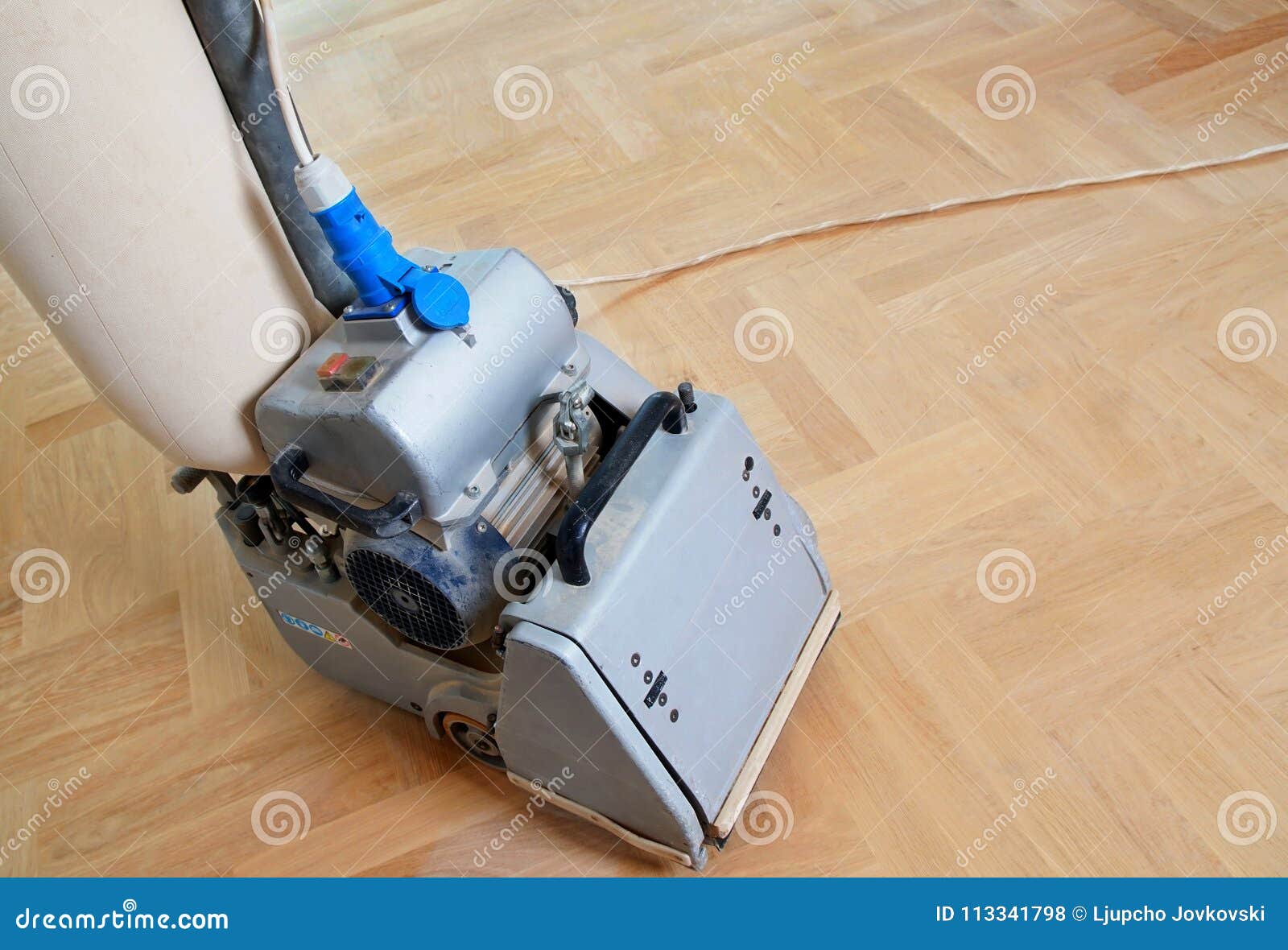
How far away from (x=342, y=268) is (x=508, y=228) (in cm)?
96

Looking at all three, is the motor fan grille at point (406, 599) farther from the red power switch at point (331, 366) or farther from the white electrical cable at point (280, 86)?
the white electrical cable at point (280, 86)

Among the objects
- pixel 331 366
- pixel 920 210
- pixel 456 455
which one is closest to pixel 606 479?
pixel 456 455

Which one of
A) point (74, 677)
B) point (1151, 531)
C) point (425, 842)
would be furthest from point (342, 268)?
point (1151, 531)

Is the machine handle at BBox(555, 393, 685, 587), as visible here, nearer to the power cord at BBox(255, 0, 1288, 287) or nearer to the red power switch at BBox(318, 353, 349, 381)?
the red power switch at BBox(318, 353, 349, 381)

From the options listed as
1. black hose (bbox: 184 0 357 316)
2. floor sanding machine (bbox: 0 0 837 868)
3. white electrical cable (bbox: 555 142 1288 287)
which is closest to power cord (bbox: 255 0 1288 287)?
white electrical cable (bbox: 555 142 1288 287)

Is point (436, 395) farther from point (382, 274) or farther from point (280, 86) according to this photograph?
point (280, 86)

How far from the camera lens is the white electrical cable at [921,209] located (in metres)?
1.66

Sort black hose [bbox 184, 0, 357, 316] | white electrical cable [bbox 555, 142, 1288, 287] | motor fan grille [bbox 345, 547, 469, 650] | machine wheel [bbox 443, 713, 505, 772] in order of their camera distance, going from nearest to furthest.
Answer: black hose [bbox 184, 0, 357, 316]
motor fan grille [bbox 345, 547, 469, 650]
machine wheel [bbox 443, 713, 505, 772]
white electrical cable [bbox 555, 142, 1288, 287]

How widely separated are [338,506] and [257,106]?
0.32 m

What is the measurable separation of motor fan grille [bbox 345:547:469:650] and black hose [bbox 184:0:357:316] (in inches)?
10.1

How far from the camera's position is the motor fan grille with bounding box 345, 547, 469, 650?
3.05 ft

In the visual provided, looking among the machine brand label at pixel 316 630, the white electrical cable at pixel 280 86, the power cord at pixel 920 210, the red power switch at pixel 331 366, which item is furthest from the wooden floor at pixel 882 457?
the white electrical cable at pixel 280 86

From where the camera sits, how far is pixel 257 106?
0.84 meters

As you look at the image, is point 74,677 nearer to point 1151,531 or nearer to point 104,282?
point 104,282
